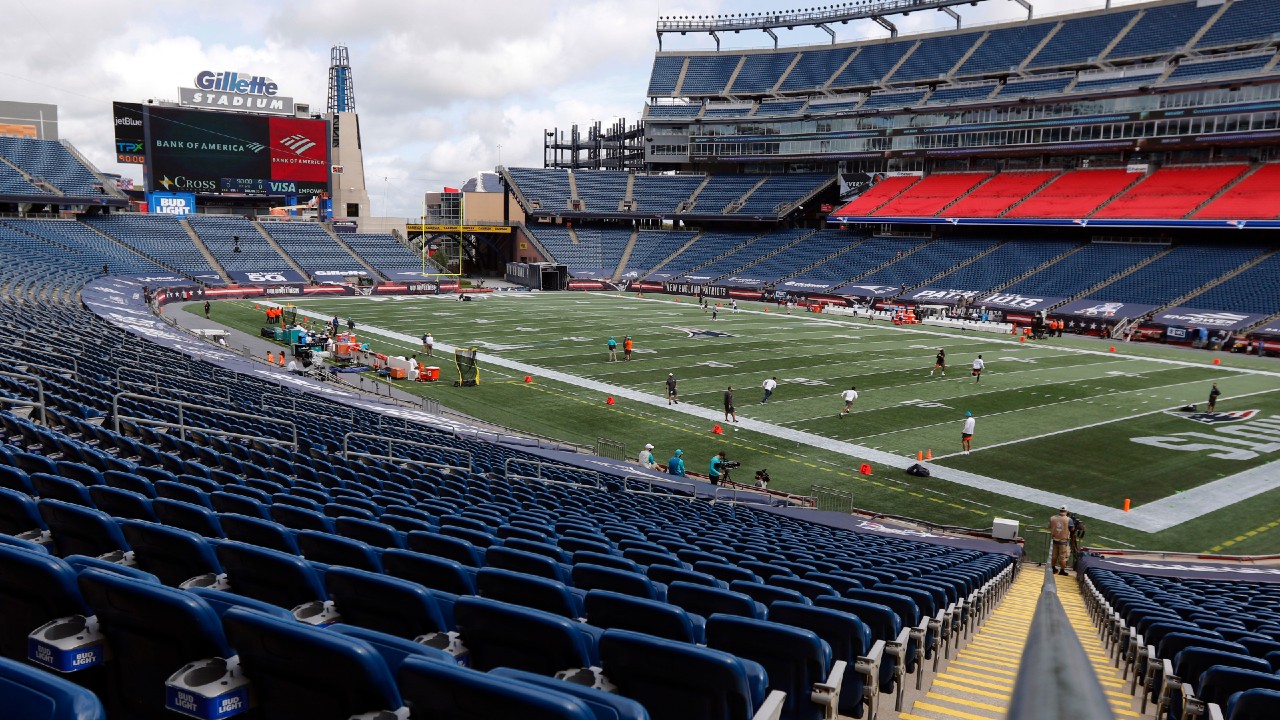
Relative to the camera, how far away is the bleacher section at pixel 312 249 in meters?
74.4

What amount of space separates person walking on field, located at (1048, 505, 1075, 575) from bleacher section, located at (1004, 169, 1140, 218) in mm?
56018

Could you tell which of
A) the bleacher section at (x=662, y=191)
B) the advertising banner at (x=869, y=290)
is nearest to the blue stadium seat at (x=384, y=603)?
the advertising banner at (x=869, y=290)

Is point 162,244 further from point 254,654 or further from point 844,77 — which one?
point 254,654

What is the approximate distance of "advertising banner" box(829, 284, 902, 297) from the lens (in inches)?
2662

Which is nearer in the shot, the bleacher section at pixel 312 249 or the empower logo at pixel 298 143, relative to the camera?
the empower logo at pixel 298 143

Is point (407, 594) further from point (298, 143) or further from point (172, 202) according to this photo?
point (172, 202)

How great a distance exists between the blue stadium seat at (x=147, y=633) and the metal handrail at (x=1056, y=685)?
2.55 metres

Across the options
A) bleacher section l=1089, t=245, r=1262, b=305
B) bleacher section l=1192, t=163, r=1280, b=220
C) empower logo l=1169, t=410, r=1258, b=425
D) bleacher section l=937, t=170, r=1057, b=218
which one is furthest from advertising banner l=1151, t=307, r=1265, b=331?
empower logo l=1169, t=410, r=1258, b=425

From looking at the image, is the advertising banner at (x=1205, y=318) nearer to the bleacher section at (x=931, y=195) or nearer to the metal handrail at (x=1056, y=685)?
the bleacher section at (x=931, y=195)

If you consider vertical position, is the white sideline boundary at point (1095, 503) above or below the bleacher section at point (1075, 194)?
below

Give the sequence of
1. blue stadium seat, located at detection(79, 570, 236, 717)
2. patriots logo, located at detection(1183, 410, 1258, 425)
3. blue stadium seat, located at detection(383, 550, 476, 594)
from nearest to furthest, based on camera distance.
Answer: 1. blue stadium seat, located at detection(79, 570, 236, 717)
2. blue stadium seat, located at detection(383, 550, 476, 594)
3. patriots logo, located at detection(1183, 410, 1258, 425)

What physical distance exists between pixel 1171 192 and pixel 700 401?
51296 millimetres

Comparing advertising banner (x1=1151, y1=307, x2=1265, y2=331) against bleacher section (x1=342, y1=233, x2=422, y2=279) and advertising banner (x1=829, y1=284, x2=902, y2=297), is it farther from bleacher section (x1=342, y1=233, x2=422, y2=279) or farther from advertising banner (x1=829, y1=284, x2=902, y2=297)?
bleacher section (x1=342, y1=233, x2=422, y2=279)

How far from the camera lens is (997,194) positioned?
74.0 m
